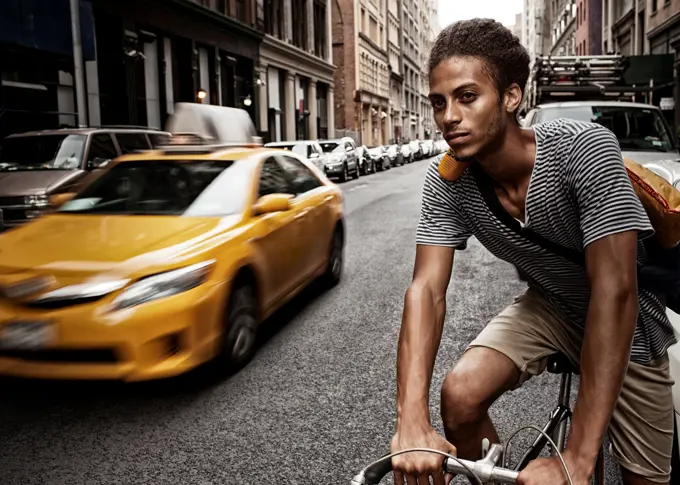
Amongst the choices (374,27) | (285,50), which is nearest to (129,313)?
(285,50)

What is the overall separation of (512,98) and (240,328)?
143 inches

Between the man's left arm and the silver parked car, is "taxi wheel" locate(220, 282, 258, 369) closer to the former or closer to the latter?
the man's left arm

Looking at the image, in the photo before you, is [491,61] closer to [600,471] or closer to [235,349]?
[600,471]

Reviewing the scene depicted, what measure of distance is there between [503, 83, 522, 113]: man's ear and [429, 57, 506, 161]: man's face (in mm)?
32

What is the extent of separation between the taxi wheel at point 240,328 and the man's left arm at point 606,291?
3.53 meters

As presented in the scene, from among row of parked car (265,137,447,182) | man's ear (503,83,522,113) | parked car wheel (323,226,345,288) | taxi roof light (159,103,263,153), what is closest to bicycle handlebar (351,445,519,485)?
man's ear (503,83,522,113)

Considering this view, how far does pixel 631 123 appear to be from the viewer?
920cm

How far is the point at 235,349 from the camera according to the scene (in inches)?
204

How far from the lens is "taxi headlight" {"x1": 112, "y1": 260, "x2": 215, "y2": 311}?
4477mm

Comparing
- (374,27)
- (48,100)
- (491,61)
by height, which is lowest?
(491,61)

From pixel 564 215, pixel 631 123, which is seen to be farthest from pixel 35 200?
pixel 564 215

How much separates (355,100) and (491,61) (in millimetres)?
57469

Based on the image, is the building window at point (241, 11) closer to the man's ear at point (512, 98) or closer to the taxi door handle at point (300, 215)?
the taxi door handle at point (300, 215)

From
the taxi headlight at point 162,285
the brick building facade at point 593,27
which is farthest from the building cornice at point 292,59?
the taxi headlight at point 162,285
